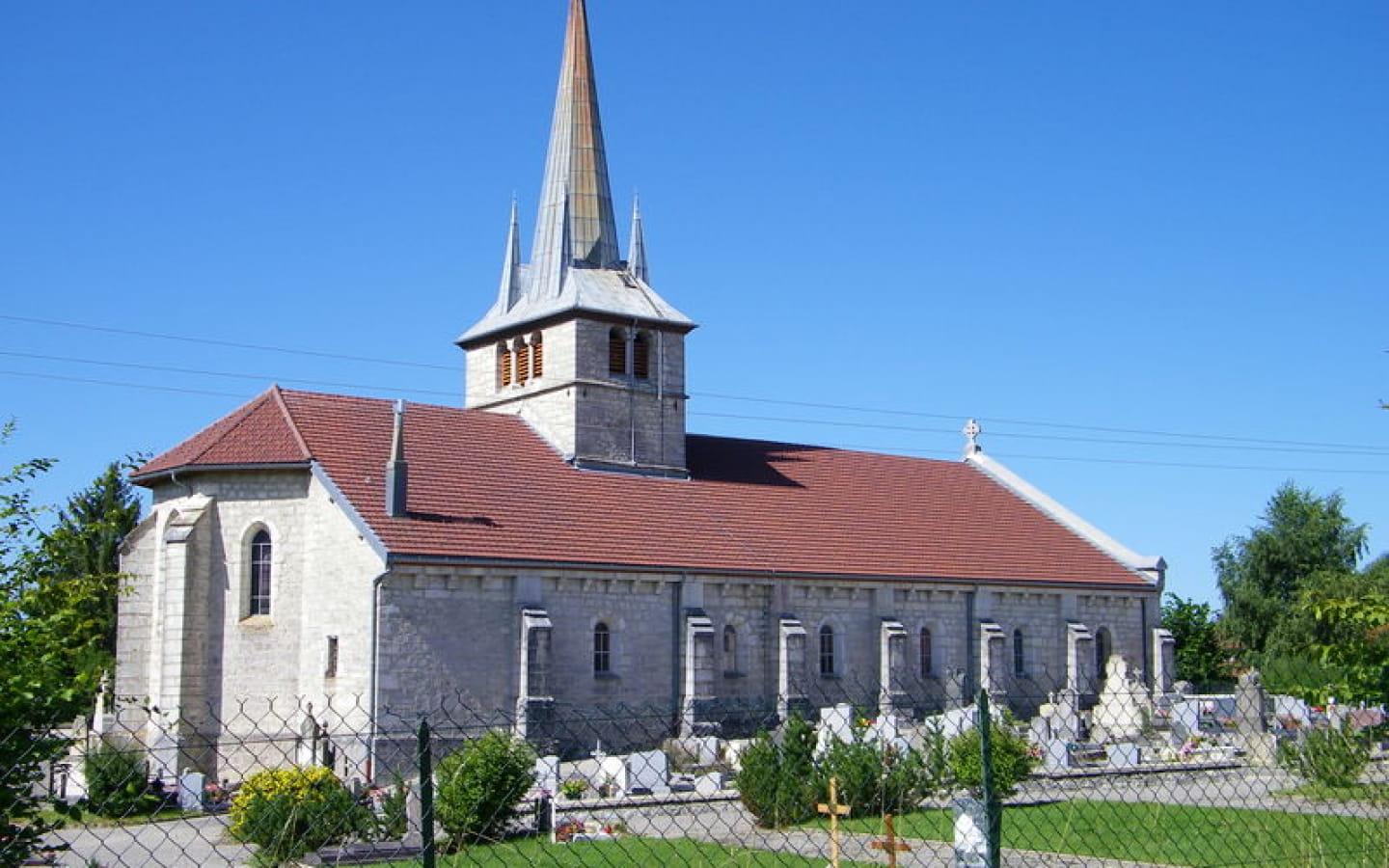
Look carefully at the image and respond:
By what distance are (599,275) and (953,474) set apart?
47.7 ft

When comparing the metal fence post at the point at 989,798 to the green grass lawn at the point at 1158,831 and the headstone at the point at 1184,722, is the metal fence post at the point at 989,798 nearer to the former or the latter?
the green grass lawn at the point at 1158,831

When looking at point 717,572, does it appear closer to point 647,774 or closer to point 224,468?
point 647,774

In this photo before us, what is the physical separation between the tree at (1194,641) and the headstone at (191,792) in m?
37.0

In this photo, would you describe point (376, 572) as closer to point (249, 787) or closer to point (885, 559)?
point (249, 787)

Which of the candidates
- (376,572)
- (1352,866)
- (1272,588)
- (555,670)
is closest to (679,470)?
(555,670)

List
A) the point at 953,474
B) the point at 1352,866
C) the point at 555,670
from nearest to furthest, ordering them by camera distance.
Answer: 1. the point at 1352,866
2. the point at 555,670
3. the point at 953,474

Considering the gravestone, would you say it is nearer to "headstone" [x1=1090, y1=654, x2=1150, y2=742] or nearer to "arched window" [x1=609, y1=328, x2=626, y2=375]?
"headstone" [x1=1090, y1=654, x2=1150, y2=742]

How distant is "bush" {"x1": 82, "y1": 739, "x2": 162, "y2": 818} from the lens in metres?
8.84

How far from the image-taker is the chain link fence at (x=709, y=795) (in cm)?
1623

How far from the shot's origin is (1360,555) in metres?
63.0

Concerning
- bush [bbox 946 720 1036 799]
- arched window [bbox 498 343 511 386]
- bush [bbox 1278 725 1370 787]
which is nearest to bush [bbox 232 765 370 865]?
bush [bbox 946 720 1036 799]

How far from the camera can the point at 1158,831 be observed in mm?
18891

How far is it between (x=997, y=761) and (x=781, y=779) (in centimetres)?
449

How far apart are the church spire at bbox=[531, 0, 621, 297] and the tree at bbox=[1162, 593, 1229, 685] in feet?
88.3
